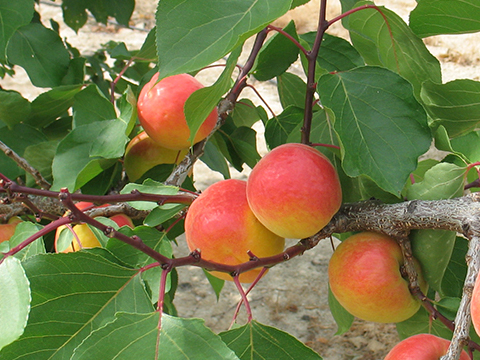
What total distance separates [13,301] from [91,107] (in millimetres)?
479

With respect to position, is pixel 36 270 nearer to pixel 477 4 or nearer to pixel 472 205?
pixel 472 205

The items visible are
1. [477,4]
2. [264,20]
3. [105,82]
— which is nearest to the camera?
[264,20]

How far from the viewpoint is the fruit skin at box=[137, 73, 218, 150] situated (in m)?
0.75

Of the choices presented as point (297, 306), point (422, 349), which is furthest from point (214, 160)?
point (297, 306)

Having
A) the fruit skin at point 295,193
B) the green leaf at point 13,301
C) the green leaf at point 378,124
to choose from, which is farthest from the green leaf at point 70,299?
the green leaf at point 378,124

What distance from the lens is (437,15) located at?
1.99ft

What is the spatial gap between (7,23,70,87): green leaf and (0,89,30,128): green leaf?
0.07 meters

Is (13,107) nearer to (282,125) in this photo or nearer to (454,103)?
(282,125)

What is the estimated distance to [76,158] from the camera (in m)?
0.78

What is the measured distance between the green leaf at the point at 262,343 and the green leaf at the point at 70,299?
0.32ft

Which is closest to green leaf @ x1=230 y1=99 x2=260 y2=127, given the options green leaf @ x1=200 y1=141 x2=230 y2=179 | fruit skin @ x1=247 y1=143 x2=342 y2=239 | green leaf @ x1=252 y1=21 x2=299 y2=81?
green leaf @ x1=200 y1=141 x2=230 y2=179

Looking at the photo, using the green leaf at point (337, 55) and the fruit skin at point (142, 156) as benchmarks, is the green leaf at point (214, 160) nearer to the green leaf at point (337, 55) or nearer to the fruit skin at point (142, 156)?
the fruit skin at point (142, 156)

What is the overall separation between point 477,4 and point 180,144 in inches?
18.1

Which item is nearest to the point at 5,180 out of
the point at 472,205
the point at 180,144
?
the point at 180,144
